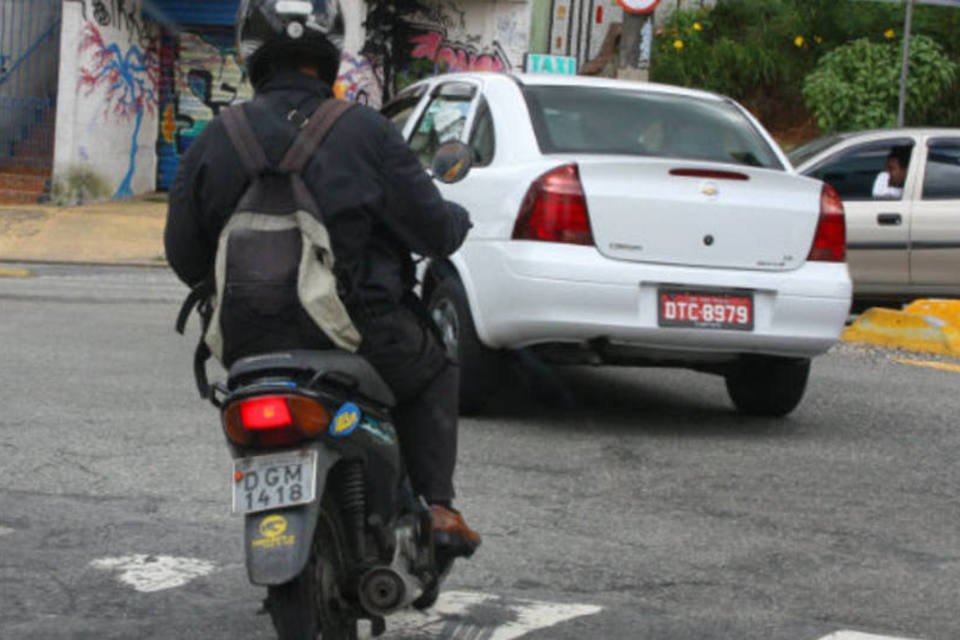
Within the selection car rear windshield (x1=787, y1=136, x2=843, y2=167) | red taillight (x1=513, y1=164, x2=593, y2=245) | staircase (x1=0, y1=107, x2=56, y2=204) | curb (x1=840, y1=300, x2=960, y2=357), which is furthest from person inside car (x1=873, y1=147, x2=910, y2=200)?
staircase (x1=0, y1=107, x2=56, y2=204)

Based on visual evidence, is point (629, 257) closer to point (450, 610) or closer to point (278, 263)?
point (450, 610)

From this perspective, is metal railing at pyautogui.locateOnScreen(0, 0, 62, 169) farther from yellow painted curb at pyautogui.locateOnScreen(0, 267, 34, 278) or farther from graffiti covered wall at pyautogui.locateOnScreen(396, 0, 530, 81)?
yellow painted curb at pyautogui.locateOnScreen(0, 267, 34, 278)

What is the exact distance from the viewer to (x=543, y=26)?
99.2ft

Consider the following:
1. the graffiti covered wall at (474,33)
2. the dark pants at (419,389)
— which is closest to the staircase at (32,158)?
the graffiti covered wall at (474,33)

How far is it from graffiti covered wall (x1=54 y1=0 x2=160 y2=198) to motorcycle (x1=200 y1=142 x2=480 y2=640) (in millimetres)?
19001

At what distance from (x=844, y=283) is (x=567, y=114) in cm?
152

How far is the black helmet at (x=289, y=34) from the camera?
4.70 meters

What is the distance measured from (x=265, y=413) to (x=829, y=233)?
16.4 ft

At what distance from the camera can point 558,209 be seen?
27.7ft

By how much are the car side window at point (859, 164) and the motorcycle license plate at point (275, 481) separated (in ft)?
36.1

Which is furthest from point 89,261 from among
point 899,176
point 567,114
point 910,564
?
point 910,564

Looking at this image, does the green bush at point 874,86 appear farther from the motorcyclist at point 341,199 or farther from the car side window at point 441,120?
the motorcyclist at point 341,199

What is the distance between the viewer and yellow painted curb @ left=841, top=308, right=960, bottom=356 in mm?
12945

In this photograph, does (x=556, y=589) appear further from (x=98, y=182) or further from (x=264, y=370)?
(x=98, y=182)
